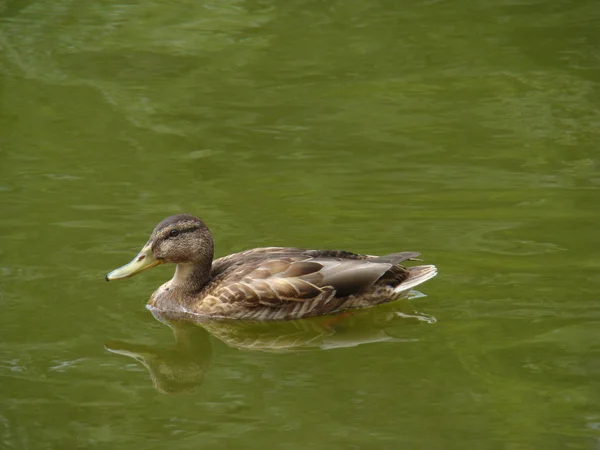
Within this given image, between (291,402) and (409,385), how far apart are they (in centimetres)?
74

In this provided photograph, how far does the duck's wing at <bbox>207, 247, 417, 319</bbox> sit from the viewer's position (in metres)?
9.29

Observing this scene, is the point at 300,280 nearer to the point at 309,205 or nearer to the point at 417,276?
the point at 417,276

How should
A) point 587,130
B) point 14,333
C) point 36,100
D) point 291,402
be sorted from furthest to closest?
point 36,100, point 587,130, point 14,333, point 291,402

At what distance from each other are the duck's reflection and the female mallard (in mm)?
83

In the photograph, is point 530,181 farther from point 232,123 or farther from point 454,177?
point 232,123

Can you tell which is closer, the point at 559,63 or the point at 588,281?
the point at 588,281

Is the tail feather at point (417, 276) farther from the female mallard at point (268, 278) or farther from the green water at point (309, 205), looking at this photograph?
the green water at point (309, 205)

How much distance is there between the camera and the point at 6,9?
1745 centimetres

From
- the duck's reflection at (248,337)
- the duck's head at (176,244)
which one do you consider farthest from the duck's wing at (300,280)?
the duck's head at (176,244)

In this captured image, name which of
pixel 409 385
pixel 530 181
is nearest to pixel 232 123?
pixel 530 181

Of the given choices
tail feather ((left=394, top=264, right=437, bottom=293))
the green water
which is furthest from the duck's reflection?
tail feather ((left=394, top=264, right=437, bottom=293))

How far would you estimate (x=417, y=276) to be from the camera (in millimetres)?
9344

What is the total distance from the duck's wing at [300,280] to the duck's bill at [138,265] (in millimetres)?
538

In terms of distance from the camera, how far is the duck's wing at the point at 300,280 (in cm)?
929
